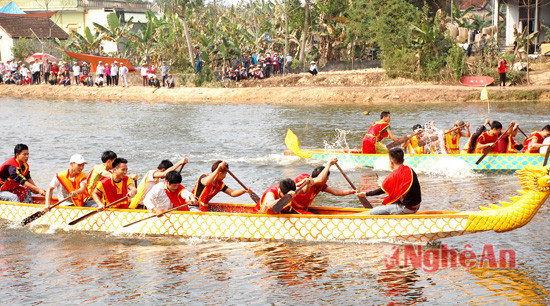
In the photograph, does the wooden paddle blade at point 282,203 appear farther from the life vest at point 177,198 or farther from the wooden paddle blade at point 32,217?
the wooden paddle blade at point 32,217

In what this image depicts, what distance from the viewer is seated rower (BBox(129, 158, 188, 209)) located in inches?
451

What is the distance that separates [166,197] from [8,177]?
11.6ft

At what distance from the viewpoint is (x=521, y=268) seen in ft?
32.6

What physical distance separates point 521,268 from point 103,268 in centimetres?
626

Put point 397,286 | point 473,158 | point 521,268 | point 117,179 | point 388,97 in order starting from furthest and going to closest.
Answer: point 388,97
point 473,158
point 117,179
point 521,268
point 397,286

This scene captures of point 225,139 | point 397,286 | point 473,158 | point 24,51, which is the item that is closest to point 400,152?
point 397,286

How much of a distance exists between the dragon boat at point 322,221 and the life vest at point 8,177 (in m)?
0.57

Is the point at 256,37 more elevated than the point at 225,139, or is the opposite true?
the point at 256,37

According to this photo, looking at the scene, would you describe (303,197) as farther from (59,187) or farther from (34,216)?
(34,216)

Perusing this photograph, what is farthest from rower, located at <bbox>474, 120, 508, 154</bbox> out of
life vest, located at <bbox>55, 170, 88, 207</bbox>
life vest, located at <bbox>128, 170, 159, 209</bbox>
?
life vest, located at <bbox>55, 170, 88, 207</bbox>

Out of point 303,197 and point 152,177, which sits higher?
point 152,177

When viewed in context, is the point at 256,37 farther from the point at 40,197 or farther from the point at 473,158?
the point at 40,197

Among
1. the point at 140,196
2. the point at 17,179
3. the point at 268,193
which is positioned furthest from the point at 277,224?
the point at 17,179

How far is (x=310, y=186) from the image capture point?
10680 mm
